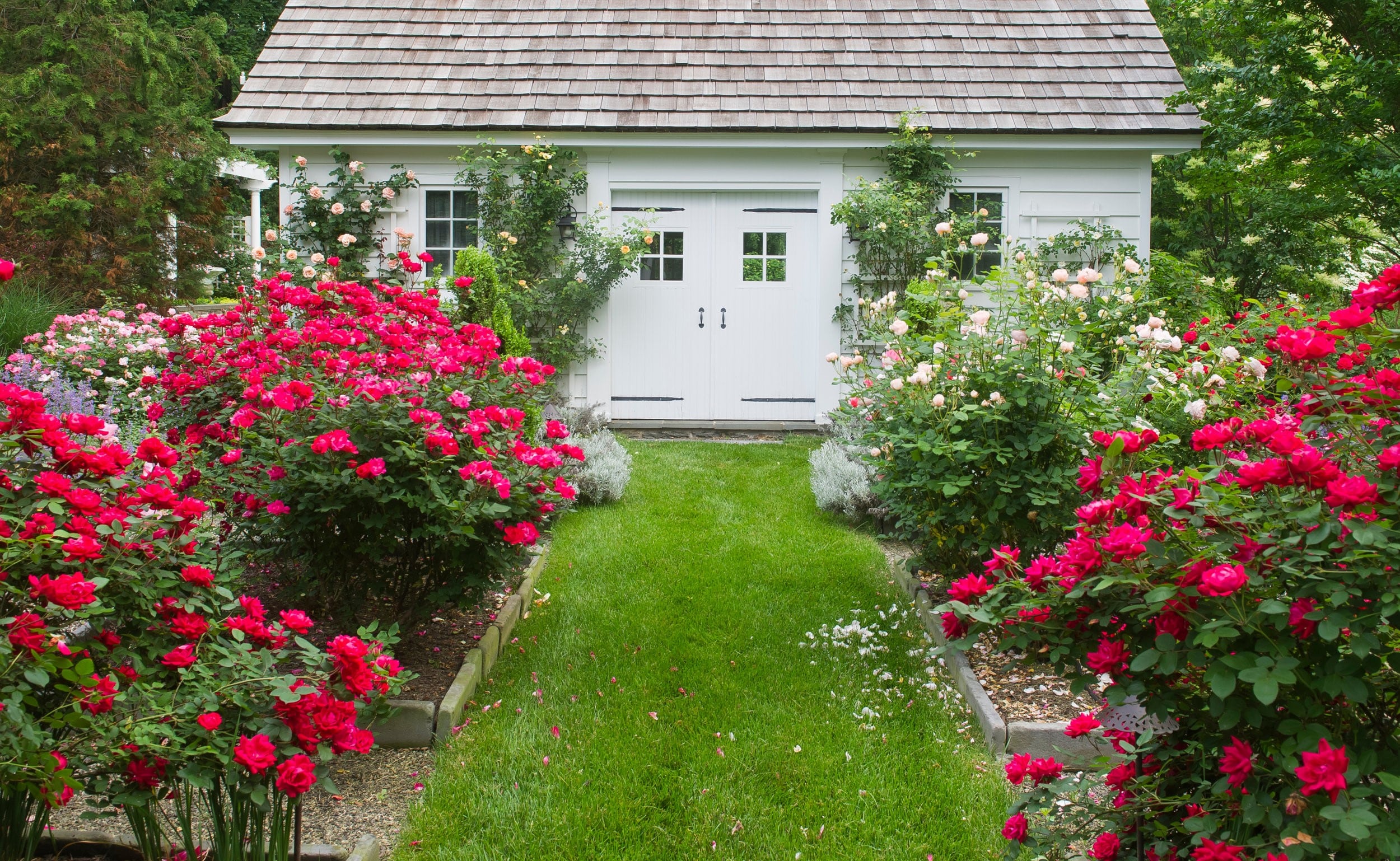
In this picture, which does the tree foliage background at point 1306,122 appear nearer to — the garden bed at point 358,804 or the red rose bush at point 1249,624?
the red rose bush at point 1249,624

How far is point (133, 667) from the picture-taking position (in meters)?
2.16

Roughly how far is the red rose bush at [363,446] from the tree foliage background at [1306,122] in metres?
6.21

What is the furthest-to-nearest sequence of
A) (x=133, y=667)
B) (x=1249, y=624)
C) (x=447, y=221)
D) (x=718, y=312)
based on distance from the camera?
(x=718, y=312)
(x=447, y=221)
(x=133, y=667)
(x=1249, y=624)

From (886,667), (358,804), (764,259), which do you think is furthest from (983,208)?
(358,804)

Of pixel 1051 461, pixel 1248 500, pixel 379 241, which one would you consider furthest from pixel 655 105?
pixel 1248 500

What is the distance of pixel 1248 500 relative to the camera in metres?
1.76

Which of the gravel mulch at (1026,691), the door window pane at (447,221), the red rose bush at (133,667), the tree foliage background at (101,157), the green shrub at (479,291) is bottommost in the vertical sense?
the gravel mulch at (1026,691)

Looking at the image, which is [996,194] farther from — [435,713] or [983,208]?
[435,713]

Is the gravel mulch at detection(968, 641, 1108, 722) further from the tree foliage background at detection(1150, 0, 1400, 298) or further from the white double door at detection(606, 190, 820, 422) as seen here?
the white double door at detection(606, 190, 820, 422)

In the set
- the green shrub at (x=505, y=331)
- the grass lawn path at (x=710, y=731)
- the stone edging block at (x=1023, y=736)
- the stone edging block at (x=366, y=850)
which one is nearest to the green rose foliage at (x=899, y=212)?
the green shrub at (x=505, y=331)

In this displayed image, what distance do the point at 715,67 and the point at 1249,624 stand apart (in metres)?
9.05

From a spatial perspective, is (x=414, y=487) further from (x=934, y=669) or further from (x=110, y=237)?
(x=110, y=237)

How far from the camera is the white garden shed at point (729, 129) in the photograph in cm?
907

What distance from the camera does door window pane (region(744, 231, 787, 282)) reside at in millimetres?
9570
